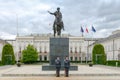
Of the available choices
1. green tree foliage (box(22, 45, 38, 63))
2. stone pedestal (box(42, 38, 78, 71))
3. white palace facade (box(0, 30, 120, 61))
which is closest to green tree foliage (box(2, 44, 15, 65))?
green tree foliage (box(22, 45, 38, 63))

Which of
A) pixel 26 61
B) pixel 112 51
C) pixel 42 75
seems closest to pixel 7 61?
pixel 26 61

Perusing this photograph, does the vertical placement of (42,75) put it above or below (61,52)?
below

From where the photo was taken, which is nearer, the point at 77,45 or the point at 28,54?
the point at 28,54

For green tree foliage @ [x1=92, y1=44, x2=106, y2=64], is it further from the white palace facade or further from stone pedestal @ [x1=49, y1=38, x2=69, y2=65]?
the white palace facade

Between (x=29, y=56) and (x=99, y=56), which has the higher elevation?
(x=29, y=56)

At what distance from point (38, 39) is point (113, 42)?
53559mm

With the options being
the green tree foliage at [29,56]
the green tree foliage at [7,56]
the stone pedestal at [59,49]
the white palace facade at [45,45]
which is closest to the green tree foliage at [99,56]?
the green tree foliage at [7,56]

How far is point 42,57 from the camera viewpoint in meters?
142

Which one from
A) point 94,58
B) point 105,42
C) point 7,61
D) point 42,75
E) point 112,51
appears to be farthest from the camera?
point 105,42

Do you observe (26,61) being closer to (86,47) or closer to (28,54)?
(28,54)

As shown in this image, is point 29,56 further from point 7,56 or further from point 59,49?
point 59,49

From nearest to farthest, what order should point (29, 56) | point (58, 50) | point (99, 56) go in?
1. point (58, 50)
2. point (99, 56)
3. point (29, 56)

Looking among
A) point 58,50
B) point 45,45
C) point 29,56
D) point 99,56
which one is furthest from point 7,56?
point 45,45

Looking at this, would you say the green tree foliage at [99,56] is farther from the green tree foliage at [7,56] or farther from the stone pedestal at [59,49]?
the stone pedestal at [59,49]
